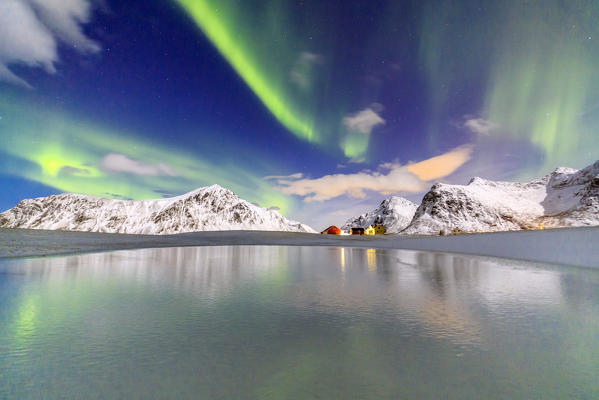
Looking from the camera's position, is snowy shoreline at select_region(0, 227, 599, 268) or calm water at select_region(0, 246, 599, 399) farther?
snowy shoreline at select_region(0, 227, 599, 268)

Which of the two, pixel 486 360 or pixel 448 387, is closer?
pixel 448 387

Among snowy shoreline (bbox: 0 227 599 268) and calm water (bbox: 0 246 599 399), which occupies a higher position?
snowy shoreline (bbox: 0 227 599 268)

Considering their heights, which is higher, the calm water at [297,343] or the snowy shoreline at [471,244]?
the snowy shoreline at [471,244]

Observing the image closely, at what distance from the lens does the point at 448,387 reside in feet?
11.0

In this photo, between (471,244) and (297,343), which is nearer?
(297,343)

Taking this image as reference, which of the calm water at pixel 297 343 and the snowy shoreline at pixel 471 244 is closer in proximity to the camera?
the calm water at pixel 297 343

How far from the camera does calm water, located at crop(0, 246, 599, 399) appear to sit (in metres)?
3.38

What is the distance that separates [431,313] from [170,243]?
38.0m

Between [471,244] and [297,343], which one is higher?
[471,244]

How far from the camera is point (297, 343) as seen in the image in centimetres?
484

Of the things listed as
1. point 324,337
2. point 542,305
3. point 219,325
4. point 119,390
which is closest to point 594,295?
point 542,305

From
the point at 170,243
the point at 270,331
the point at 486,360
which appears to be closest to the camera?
the point at 486,360

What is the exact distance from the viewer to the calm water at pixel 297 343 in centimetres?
338

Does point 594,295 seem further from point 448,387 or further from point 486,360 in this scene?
point 448,387
